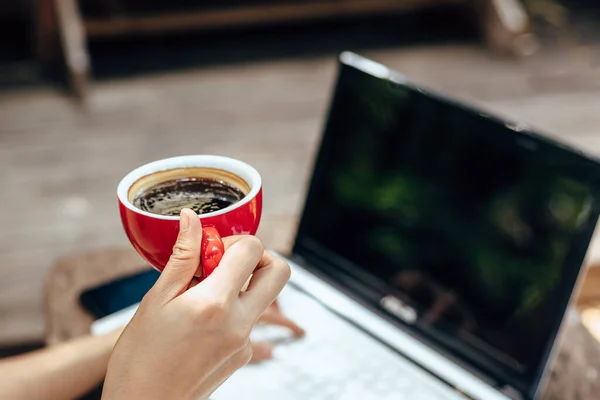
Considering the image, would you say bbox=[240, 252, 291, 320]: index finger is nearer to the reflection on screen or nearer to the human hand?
the human hand

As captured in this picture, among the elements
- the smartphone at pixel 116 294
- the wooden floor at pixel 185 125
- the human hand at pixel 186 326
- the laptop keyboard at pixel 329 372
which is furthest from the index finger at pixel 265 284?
the wooden floor at pixel 185 125

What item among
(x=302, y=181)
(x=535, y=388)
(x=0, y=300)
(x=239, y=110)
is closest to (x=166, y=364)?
(x=535, y=388)

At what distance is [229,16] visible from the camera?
10.3 feet

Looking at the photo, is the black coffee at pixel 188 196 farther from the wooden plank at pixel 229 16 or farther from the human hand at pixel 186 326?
the wooden plank at pixel 229 16

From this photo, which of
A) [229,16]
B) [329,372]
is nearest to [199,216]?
[329,372]

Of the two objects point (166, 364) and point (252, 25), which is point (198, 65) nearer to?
point (252, 25)

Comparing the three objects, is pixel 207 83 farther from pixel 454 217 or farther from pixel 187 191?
pixel 187 191

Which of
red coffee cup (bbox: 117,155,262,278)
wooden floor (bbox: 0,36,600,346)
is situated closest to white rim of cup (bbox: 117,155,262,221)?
red coffee cup (bbox: 117,155,262,278)

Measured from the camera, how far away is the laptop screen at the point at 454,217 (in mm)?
706

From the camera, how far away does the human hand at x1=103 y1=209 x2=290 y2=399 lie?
1.57 ft

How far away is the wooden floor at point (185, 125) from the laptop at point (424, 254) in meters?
1.04

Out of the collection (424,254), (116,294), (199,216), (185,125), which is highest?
(199,216)

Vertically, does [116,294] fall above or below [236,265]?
below

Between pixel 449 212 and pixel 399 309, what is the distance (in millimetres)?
135
